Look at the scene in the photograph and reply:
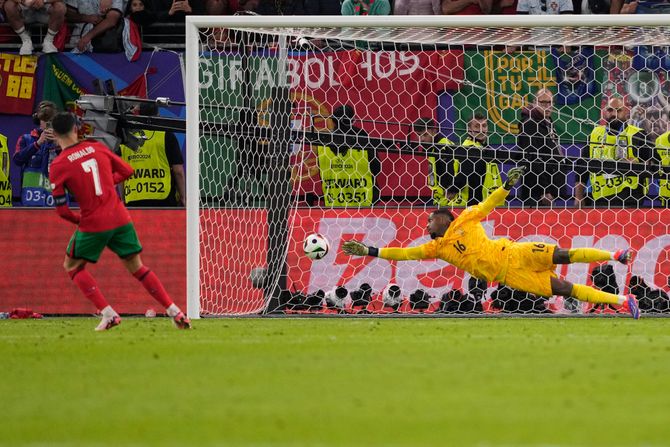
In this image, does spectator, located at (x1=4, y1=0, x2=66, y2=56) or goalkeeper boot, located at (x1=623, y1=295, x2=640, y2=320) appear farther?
spectator, located at (x1=4, y1=0, x2=66, y2=56)

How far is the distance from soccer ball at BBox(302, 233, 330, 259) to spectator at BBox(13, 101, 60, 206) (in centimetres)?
414

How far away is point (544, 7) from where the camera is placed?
1678cm

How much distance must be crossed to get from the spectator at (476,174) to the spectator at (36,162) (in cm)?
496

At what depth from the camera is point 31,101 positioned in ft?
54.7

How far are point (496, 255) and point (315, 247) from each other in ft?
5.88

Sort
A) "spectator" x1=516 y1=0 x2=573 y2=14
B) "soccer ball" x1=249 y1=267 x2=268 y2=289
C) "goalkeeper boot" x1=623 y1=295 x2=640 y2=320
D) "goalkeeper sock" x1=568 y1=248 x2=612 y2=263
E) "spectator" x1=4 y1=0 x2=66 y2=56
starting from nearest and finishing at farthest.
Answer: "goalkeeper sock" x1=568 y1=248 x2=612 y2=263
"goalkeeper boot" x1=623 y1=295 x2=640 y2=320
"soccer ball" x1=249 y1=267 x2=268 y2=289
"spectator" x1=516 y1=0 x2=573 y2=14
"spectator" x1=4 y1=0 x2=66 y2=56

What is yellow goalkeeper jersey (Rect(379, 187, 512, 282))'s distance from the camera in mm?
12477

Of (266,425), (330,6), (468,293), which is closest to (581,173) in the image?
(468,293)

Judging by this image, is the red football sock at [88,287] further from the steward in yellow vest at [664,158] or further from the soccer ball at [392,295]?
the steward in yellow vest at [664,158]

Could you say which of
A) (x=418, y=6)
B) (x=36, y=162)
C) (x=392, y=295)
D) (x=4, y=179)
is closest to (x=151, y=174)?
(x=36, y=162)

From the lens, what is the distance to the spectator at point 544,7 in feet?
54.3

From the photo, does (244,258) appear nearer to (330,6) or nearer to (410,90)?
(410,90)

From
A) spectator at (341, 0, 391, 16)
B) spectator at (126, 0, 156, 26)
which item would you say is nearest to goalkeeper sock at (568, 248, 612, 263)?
spectator at (341, 0, 391, 16)

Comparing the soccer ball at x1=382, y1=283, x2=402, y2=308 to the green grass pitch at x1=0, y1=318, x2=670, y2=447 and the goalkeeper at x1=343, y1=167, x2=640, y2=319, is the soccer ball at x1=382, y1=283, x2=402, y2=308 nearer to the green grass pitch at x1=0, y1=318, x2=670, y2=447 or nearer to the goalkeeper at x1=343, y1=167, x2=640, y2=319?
the goalkeeper at x1=343, y1=167, x2=640, y2=319
